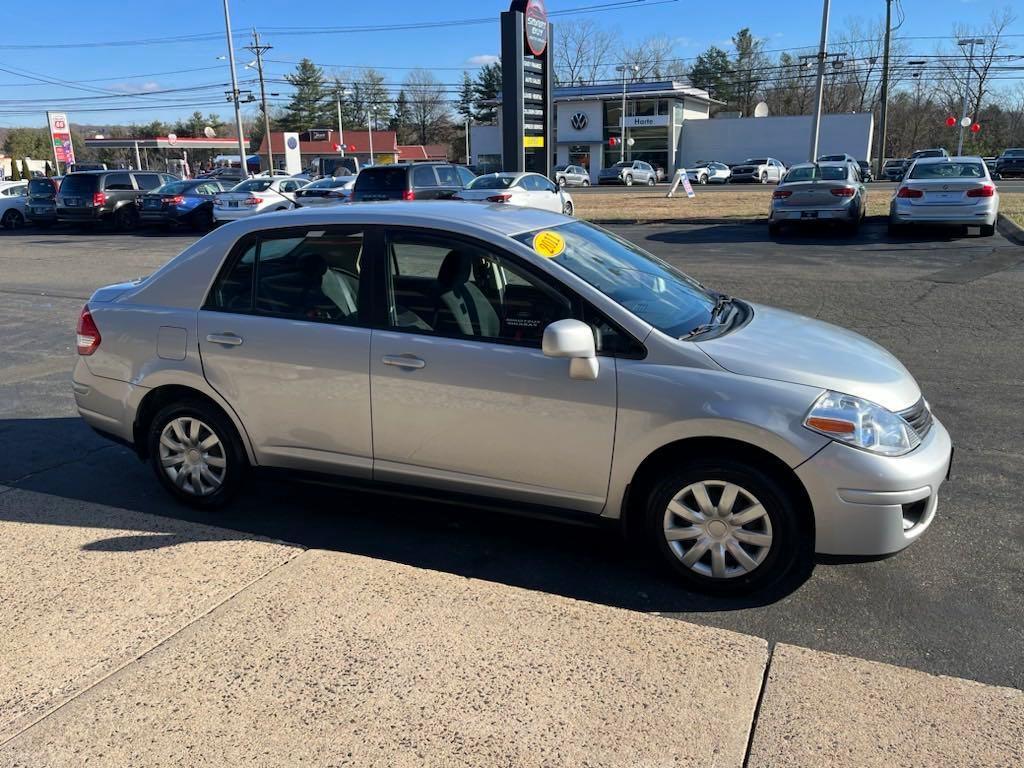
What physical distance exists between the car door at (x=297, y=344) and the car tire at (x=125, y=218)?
24.0 meters

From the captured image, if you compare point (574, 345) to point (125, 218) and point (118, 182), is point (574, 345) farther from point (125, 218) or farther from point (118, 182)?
point (118, 182)

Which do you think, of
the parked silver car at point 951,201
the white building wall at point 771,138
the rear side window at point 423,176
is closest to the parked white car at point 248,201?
the rear side window at point 423,176

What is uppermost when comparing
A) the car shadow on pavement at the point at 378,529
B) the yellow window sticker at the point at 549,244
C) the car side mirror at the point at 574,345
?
the yellow window sticker at the point at 549,244

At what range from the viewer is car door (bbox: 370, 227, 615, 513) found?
3.55 meters

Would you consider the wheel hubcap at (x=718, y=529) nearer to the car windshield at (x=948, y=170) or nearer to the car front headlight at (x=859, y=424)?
the car front headlight at (x=859, y=424)

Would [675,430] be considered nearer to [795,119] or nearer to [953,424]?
[953,424]

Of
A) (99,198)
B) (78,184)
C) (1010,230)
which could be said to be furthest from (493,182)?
(78,184)

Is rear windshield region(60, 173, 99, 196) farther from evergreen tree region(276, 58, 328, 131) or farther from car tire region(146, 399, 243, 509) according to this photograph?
evergreen tree region(276, 58, 328, 131)

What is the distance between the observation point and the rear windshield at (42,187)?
27.2 meters

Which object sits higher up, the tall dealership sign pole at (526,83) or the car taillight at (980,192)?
the tall dealership sign pole at (526,83)

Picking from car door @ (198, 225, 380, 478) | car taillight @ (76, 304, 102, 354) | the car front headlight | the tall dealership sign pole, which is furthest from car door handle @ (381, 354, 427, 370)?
the tall dealership sign pole

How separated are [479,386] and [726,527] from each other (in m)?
1.22

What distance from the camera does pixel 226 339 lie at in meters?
4.20

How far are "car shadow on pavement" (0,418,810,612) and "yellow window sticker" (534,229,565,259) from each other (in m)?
1.25
